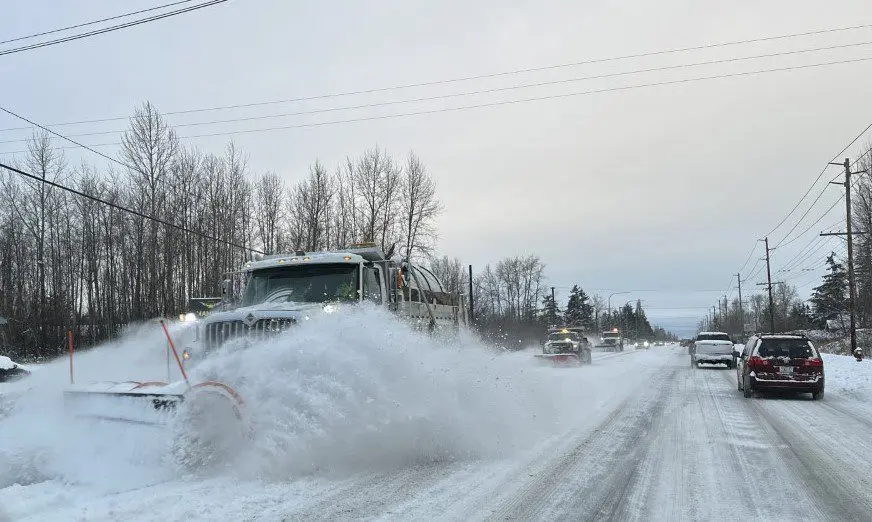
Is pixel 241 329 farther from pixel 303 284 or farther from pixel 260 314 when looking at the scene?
pixel 303 284

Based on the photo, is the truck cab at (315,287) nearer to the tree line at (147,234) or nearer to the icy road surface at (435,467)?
the icy road surface at (435,467)

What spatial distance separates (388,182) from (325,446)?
45299mm

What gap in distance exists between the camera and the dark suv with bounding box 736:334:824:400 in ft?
50.7

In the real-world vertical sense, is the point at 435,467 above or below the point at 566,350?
above

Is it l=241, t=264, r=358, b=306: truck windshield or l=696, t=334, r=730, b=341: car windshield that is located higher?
l=241, t=264, r=358, b=306: truck windshield

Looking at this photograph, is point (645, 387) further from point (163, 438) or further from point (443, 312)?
point (163, 438)

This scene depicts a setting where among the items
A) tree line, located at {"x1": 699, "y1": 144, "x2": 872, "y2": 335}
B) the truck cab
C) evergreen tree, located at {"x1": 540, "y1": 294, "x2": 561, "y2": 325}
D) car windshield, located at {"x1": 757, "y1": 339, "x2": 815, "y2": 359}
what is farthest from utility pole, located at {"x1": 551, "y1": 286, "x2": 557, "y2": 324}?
the truck cab

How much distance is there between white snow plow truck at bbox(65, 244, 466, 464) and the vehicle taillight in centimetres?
826

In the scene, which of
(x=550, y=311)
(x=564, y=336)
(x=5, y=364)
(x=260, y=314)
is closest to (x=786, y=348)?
(x=260, y=314)

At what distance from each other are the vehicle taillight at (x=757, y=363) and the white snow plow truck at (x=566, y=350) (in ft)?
41.1

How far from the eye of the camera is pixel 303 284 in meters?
10.1

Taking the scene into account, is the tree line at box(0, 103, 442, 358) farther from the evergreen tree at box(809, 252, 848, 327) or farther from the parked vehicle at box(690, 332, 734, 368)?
the evergreen tree at box(809, 252, 848, 327)

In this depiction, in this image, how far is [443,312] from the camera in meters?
13.2

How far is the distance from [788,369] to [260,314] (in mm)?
13432
